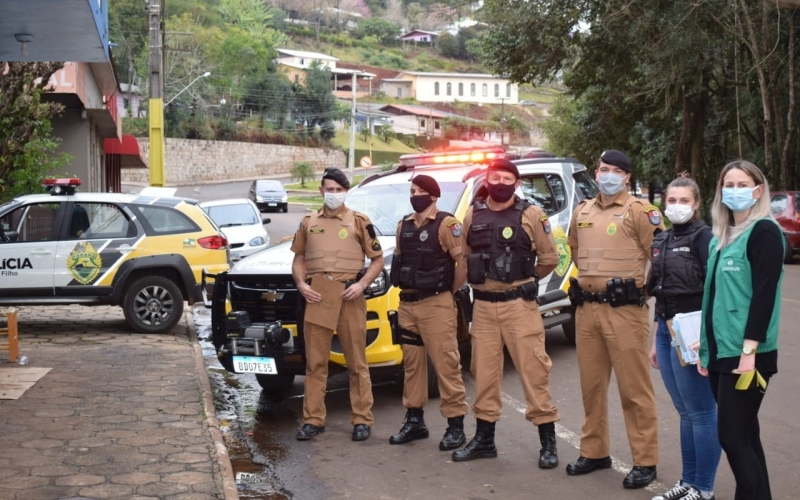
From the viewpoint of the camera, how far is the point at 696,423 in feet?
17.7

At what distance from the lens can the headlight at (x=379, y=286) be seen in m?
7.66

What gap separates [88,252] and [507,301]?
21.6 ft

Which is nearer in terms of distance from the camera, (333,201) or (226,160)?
(333,201)

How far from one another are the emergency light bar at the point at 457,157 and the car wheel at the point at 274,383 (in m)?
2.50

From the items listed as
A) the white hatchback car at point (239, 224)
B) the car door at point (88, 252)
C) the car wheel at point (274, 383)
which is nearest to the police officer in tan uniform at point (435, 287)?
the car wheel at point (274, 383)

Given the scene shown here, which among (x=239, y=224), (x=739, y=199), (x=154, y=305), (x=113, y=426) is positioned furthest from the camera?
(x=239, y=224)

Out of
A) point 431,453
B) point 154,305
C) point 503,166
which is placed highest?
point 503,166

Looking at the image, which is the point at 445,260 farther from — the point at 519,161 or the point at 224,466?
the point at 519,161

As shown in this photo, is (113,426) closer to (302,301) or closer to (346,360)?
(302,301)

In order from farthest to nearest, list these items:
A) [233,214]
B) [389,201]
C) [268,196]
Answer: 1. [268,196]
2. [233,214]
3. [389,201]

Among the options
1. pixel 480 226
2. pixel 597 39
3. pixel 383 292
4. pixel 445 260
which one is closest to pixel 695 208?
pixel 480 226

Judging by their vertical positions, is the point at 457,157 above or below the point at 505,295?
above

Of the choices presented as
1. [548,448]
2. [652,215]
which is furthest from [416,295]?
[652,215]

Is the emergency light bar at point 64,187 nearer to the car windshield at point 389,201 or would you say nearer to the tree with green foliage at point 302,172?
the car windshield at point 389,201
